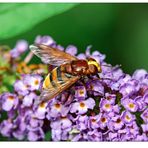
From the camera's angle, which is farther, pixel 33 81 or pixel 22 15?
pixel 22 15

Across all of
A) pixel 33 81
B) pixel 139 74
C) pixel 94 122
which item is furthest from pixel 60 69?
pixel 139 74

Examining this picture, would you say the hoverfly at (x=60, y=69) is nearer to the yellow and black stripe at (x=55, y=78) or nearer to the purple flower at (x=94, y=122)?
the yellow and black stripe at (x=55, y=78)

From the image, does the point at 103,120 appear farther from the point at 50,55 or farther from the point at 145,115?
the point at 50,55

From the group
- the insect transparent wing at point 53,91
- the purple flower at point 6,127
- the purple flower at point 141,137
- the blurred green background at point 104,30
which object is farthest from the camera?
the blurred green background at point 104,30

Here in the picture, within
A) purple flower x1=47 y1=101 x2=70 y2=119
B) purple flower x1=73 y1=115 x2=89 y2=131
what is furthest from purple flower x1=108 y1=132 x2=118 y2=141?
purple flower x1=47 y1=101 x2=70 y2=119

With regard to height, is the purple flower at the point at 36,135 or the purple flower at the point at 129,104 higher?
the purple flower at the point at 129,104

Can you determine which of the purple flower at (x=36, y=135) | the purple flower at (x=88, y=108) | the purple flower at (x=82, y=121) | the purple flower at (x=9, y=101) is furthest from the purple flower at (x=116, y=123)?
the purple flower at (x=9, y=101)

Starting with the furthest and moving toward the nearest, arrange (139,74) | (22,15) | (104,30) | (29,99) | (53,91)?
(104,30) < (22,15) < (139,74) < (29,99) < (53,91)
